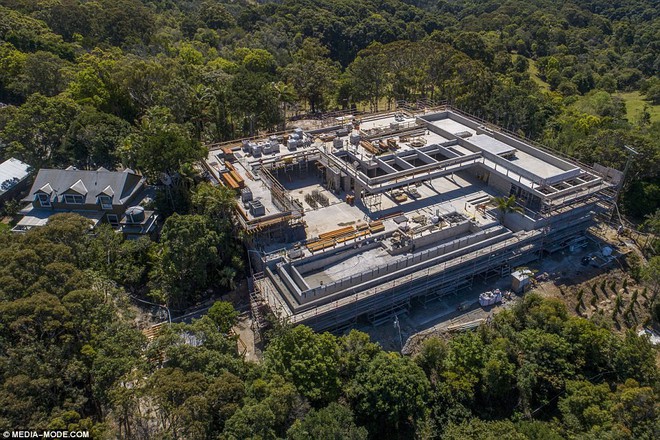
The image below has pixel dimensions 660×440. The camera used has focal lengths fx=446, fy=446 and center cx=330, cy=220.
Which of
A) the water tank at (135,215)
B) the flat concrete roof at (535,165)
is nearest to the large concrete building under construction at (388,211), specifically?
the flat concrete roof at (535,165)

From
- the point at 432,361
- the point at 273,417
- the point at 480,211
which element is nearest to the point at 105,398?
the point at 273,417

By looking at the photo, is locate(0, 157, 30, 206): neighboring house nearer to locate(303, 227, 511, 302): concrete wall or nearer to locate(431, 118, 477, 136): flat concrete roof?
locate(303, 227, 511, 302): concrete wall

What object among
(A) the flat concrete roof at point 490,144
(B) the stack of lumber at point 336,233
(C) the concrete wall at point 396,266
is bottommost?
(C) the concrete wall at point 396,266

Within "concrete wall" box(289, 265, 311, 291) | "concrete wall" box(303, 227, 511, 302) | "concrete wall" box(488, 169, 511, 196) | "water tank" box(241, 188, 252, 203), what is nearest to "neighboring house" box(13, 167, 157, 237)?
"water tank" box(241, 188, 252, 203)

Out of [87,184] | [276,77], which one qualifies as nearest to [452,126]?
[276,77]

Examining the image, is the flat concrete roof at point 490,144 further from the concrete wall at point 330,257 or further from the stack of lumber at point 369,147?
the concrete wall at point 330,257

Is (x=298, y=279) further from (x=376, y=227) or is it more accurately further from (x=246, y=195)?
(x=246, y=195)
